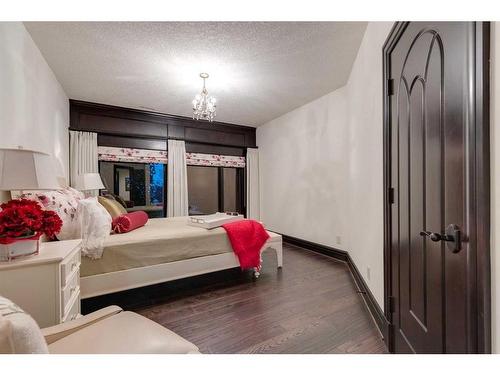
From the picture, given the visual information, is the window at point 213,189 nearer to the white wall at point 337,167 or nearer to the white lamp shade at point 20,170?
the white wall at point 337,167

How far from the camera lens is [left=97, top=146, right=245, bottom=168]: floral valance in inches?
163

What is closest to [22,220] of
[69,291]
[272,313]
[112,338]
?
[69,291]

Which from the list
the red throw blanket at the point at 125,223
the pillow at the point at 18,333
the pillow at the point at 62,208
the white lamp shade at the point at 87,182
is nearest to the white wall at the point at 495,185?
the pillow at the point at 18,333

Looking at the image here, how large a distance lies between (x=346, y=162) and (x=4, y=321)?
3436 mm

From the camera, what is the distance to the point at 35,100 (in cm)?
231

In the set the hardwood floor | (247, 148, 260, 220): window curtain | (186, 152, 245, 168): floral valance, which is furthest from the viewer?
(247, 148, 260, 220): window curtain

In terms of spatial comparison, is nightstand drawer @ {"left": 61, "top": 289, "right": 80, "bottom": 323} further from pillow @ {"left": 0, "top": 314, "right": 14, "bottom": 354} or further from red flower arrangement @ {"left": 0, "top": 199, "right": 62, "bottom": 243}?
pillow @ {"left": 0, "top": 314, "right": 14, "bottom": 354}

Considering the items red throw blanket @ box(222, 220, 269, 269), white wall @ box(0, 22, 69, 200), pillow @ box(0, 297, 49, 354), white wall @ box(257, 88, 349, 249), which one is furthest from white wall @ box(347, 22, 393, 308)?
white wall @ box(0, 22, 69, 200)

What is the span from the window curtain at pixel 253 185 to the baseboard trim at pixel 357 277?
114cm

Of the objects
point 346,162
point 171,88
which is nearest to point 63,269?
point 171,88

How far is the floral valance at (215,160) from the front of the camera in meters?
4.87

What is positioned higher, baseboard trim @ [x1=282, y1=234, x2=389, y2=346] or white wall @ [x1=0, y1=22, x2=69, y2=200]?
white wall @ [x1=0, y1=22, x2=69, y2=200]

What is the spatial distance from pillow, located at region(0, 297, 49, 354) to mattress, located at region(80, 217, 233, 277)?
1.59 m

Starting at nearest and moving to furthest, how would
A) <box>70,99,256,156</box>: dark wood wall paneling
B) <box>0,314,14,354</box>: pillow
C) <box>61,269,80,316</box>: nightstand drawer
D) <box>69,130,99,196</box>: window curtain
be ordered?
<box>0,314,14,354</box>: pillow
<box>61,269,80,316</box>: nightstand drawer
<box>69,130,99,196</box>: window curtain
<box>70,99,256,156</box>: dark wood wall paneling
